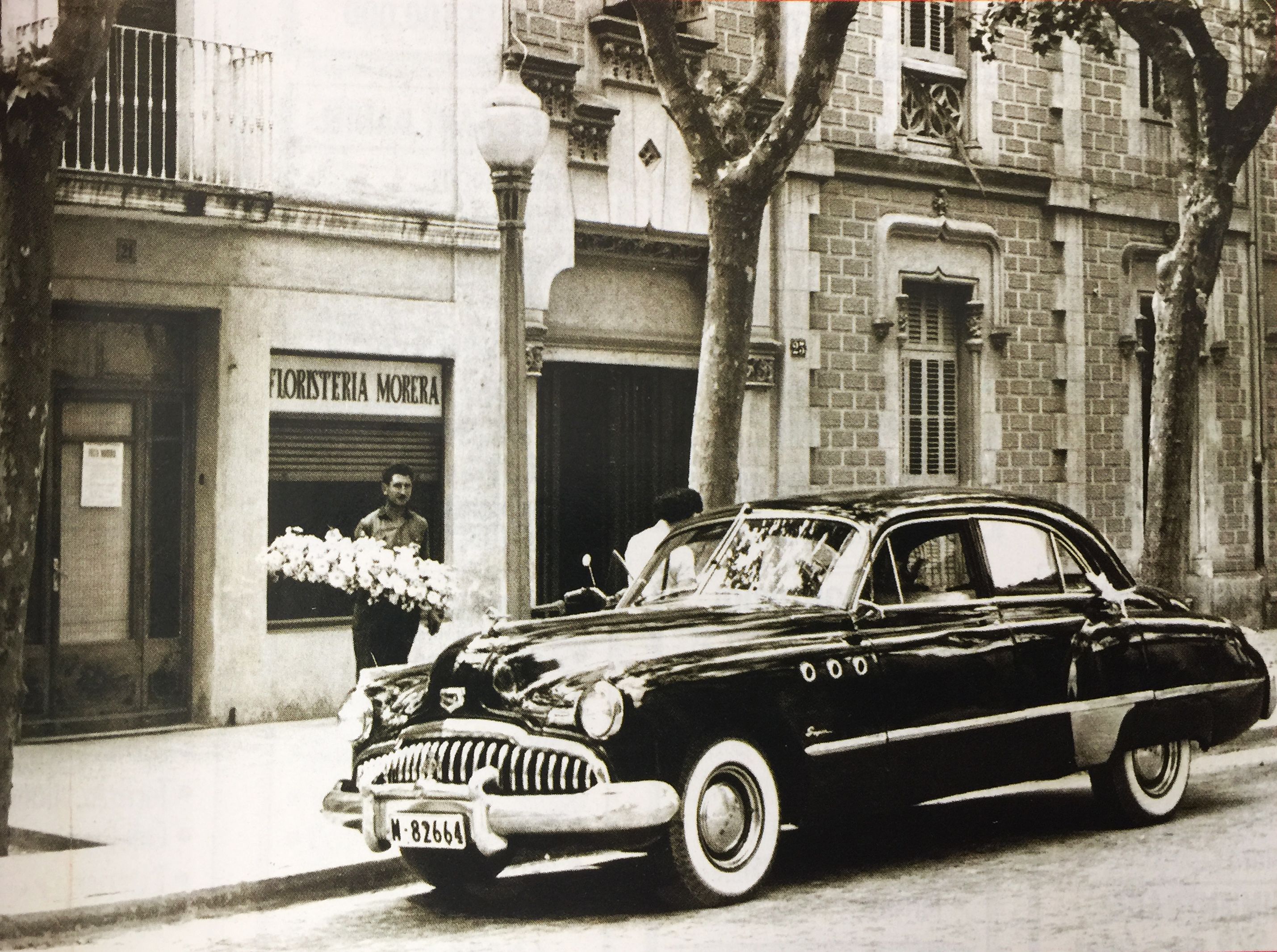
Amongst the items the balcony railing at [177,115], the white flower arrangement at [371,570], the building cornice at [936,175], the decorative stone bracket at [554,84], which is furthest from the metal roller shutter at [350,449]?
the building cornice at [936,175]

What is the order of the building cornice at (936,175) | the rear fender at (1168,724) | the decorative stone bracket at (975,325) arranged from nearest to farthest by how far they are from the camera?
1. the rear fender at (1168,724)
2. the building cornice at (936,175)
3. the decorative stone bracket at (975,325)

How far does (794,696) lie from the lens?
22.6 feet

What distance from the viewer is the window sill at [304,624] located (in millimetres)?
11891

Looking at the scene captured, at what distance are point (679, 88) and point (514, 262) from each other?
2701 mm

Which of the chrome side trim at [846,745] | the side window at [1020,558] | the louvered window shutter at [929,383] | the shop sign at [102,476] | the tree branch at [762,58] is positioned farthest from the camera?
the louvered window shutter at [929,383]

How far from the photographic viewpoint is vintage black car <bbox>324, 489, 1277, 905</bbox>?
21.0 ft

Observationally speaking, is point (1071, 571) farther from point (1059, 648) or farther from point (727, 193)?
point (727, 193)

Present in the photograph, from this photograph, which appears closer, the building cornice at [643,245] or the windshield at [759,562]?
the windshield at [759,562]

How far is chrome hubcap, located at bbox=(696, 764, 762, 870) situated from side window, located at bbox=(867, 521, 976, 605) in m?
1.15

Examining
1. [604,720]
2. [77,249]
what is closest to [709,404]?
[77,249]

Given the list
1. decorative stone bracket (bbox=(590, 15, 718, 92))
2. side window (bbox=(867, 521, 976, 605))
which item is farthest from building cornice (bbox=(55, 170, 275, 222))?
side window (bbox=(867, 521, 976, 605))

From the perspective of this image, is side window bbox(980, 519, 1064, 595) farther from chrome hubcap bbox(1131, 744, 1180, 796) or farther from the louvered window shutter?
the louvered window shutter

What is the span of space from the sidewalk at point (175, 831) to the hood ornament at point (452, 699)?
1.05m

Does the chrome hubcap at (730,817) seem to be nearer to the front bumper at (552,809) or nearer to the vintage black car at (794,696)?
the vintage black car at (794,696)
